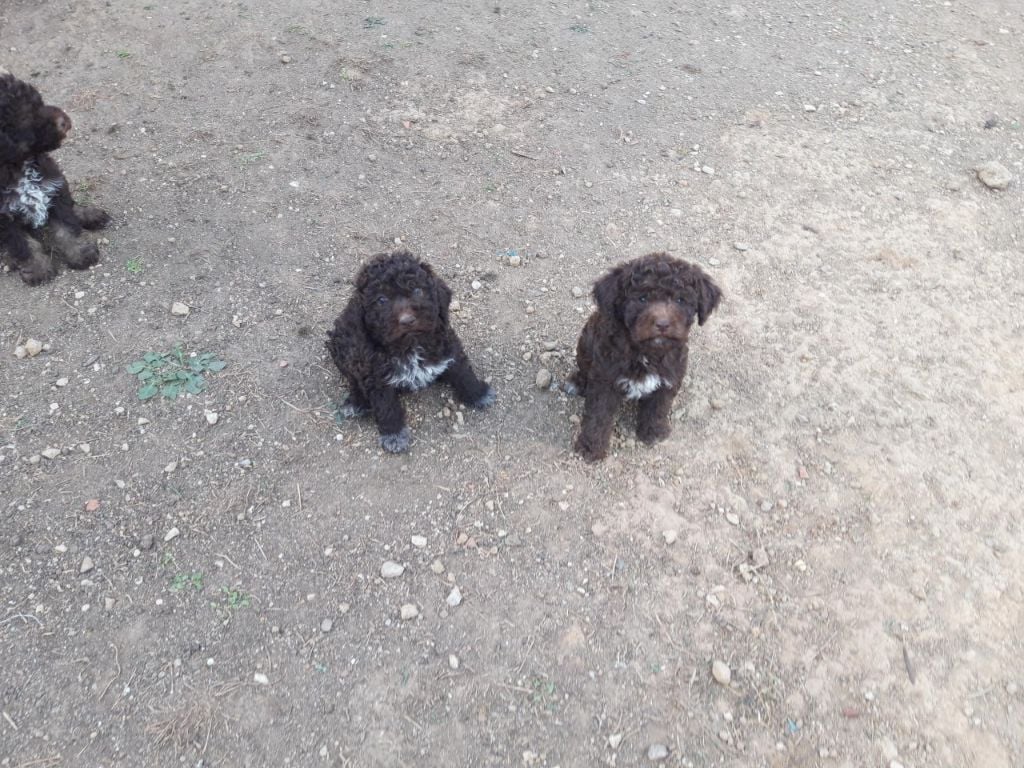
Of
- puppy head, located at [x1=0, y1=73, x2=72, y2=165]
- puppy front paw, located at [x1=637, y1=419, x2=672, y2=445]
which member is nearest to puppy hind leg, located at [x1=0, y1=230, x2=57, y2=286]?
puppy head, located at [x1=0, y1=73, x2=72, y2=165]

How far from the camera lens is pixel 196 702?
4.07 metres

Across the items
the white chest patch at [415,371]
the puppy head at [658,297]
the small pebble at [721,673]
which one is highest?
the puppy head at [658,297]

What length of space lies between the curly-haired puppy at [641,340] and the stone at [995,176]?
514 centimetres

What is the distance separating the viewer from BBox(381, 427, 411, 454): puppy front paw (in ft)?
16.9

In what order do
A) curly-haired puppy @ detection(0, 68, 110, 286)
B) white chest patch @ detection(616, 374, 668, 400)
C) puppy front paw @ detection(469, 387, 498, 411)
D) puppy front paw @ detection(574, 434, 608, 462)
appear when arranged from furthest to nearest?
curly-haired puppy @ detection(0, 68, 110, 286) → puppy front paw @ detection(469, 387, 498, 411) → puppy front paw @ detection(574, 434, 608, 462) → white chest patch @ detection(616, 374, 668, 400)

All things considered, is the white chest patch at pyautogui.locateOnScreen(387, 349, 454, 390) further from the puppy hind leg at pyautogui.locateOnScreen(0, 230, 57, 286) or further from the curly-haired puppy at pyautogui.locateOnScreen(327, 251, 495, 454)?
the puppy hind leg at pyautogui.locateOnScreen(0, 230, 57, 286)

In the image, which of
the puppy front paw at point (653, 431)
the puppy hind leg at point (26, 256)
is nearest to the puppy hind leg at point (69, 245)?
the puppy hind leg at point (26, 256)

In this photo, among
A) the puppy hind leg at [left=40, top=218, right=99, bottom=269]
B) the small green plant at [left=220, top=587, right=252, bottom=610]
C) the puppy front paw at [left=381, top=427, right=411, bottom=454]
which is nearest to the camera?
Result: the small green plant at [left=220, top=587, right=252, bottom=610]

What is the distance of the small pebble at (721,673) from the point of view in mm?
4098

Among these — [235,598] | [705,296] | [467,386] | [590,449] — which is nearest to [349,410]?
[467,386]

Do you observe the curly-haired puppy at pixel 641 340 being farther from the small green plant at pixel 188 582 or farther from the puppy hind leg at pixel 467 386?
the small green plant at pixel 188 582

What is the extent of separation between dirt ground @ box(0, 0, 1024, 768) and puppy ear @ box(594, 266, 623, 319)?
1.27 metres

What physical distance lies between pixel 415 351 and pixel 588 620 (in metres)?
2.18

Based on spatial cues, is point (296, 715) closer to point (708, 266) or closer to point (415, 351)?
point (415, 351)
